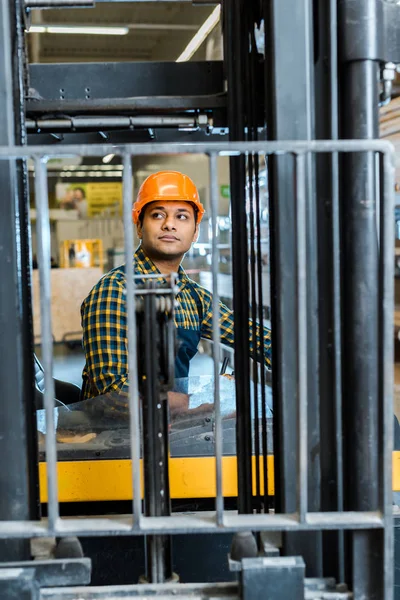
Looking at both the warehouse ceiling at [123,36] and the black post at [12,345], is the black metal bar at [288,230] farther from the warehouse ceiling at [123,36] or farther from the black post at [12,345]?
the warehouse ceiling at [123,36]

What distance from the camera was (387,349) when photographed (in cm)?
169

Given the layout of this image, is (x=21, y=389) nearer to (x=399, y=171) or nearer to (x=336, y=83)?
(x=336, y=83)

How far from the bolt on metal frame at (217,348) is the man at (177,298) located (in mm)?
1027

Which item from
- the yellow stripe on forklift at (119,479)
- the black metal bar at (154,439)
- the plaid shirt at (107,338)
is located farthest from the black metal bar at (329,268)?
the plaid shirt at (107,338)

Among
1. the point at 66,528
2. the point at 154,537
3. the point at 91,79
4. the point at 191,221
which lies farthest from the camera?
the point at 191,221

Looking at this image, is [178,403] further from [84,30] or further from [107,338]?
[84,30]

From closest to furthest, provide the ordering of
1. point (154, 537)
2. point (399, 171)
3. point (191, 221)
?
1. point (154, 537)
2. point (191, 221)
3. point (399, 171)

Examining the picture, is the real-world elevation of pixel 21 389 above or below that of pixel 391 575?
above

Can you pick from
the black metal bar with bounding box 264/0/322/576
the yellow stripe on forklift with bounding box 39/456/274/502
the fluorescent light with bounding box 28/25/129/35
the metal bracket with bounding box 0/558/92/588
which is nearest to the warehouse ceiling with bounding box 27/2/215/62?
the fluorescent light with bounding box 28/25/129/35

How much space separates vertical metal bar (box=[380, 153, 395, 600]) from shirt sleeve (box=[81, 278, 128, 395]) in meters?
1.32

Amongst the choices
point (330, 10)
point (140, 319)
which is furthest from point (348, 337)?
point (330, 10)

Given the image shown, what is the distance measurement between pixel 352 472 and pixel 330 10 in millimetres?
1233

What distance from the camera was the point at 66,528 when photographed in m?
1.74

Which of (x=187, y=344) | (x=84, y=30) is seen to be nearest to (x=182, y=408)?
(x=187, y=344)
